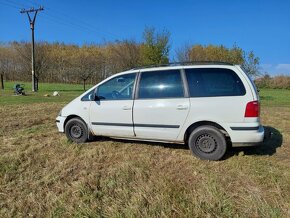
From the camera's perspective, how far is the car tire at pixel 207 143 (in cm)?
436

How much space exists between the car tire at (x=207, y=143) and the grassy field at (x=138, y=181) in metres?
0.15

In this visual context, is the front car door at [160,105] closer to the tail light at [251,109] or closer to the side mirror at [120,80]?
the side mirror at [120,80]

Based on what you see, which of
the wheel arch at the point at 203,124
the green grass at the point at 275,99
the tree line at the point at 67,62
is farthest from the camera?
the tree line at the point at 67,62

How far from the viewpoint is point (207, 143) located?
4.47 meters

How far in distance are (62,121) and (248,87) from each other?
4.02 m

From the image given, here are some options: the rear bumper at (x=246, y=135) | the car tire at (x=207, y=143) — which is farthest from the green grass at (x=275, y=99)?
the car tire at (x=207, y=143)

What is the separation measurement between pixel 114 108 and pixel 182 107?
1.43 meters

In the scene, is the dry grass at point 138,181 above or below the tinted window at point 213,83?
below

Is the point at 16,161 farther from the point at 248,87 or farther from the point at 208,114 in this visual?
the point at 248,87

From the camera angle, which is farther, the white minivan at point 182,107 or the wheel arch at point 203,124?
the wheel arch at point 203,124

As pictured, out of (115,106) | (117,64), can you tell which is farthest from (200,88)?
(117,64)

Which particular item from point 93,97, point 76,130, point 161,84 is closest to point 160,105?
point 161,84

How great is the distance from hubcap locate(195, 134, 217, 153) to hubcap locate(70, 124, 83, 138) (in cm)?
262

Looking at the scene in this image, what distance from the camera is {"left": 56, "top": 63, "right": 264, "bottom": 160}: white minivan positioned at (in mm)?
4234
